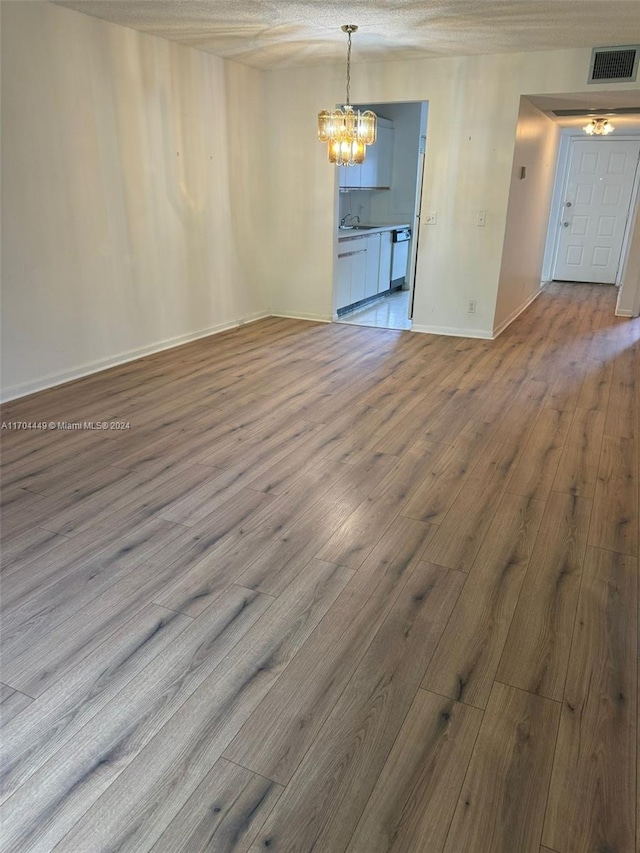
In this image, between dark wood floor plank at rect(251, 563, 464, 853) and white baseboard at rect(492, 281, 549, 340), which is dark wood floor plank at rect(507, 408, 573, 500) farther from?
white baseboard at rect(492, 281, 549, 340)

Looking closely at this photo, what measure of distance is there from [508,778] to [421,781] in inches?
8.9

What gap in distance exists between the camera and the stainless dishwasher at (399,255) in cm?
820

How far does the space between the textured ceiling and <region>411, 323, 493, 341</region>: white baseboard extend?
2.45 metres

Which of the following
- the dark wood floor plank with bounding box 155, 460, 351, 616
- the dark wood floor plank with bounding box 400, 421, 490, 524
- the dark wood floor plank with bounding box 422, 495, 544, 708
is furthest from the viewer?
the dark wood floor plank with bounding box 400, 421, 490, 524

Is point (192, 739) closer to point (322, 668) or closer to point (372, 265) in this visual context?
point (322, 668)

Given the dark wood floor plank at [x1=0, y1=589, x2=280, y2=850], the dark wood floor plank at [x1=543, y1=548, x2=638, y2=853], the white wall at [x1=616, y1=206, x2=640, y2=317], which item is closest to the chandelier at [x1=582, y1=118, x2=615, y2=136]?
the white wall at [x1=616, y1=206, x2=640, y2=317]

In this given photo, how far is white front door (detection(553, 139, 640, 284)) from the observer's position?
920 cm

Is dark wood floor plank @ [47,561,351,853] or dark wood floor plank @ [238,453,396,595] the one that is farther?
dark wood floor plank @ [238,453,396,595]

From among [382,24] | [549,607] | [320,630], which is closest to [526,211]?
[382,24]

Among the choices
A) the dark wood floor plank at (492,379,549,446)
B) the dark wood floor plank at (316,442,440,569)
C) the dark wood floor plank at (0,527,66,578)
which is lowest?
the dark wood floor plank at (0,527,66,578)

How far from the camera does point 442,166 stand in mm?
5598

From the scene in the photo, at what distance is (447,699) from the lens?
1726mm

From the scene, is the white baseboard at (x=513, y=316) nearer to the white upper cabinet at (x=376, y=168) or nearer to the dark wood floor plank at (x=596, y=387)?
the dark wood floor plank at (x=596, y=387)

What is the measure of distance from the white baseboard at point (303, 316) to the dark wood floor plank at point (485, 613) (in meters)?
4.29
